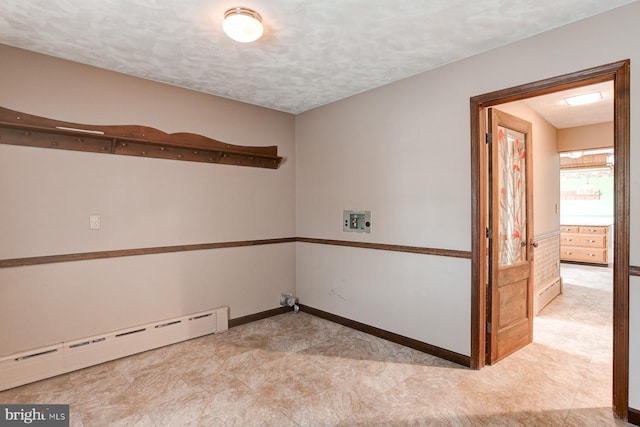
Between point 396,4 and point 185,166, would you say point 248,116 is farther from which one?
point 396,4

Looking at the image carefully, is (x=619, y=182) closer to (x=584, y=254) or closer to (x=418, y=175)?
(x=418, y=175)

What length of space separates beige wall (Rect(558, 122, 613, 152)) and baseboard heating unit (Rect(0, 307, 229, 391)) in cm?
530

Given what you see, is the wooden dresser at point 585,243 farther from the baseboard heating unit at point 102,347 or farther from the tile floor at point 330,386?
the baseboard heating unit at point 102,347

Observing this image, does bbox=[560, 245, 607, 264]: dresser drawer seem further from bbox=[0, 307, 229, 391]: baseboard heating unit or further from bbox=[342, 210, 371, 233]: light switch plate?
bbox=[0, 307, 229, 391]: baseboard heating unit

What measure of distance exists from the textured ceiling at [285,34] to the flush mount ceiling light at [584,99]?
186 centimetres

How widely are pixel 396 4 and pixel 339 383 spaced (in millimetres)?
2618

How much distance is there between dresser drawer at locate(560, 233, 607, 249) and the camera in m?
6.92

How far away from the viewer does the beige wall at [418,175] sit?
7.36ft

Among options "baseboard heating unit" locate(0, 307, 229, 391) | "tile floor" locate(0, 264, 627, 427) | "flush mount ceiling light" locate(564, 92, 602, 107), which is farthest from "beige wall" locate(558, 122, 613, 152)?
"baseboard heating unit" locate(0, 307, 229, 391)

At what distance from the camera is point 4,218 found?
2.54 metres

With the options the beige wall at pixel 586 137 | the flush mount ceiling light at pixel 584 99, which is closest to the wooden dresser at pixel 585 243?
A: the beige wall at pixel 586 137

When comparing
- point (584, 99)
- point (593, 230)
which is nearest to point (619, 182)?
point (584, 99)

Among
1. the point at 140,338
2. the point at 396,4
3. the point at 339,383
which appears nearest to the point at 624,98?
the point at 396,4

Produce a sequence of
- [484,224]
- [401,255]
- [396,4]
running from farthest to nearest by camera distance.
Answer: [401,255], [484,224], [396,4]
